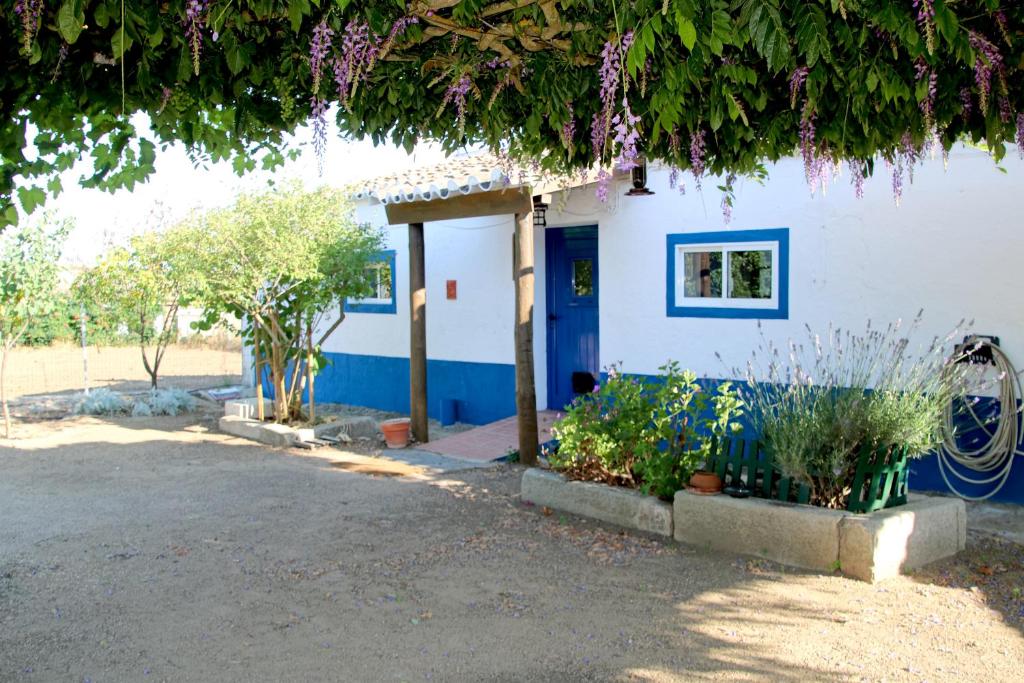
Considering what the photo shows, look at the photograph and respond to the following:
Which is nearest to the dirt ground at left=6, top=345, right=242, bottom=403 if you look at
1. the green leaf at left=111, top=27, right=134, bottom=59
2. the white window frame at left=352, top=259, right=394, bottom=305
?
the white window frame at left=352, top=259, right=394, bottom=305

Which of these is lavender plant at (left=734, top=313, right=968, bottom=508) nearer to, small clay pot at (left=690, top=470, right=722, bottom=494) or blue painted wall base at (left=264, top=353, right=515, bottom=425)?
small clay pot at (left=690, top=470, right=722, bottom=494)

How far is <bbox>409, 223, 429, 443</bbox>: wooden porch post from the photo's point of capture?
10.5 meters

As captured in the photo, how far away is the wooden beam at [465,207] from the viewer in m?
9.16

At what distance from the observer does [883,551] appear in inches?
207

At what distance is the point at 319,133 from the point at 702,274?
5.98 m

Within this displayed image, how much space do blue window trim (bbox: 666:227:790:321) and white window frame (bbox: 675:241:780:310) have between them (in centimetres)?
4

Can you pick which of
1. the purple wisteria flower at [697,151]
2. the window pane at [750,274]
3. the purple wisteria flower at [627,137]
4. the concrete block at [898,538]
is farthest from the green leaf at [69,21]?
the window pane at [750,274]

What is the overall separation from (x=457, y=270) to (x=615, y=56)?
871 cm

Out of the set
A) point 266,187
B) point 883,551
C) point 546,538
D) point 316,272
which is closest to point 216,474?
point 316,272

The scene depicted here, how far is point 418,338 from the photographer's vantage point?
10461 millimetres

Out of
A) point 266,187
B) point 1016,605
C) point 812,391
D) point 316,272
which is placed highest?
point 266,187

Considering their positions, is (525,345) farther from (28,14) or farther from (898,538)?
(28,14)

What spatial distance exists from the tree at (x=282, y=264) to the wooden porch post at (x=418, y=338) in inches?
33.1

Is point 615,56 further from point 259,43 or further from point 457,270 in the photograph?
point 457,270
